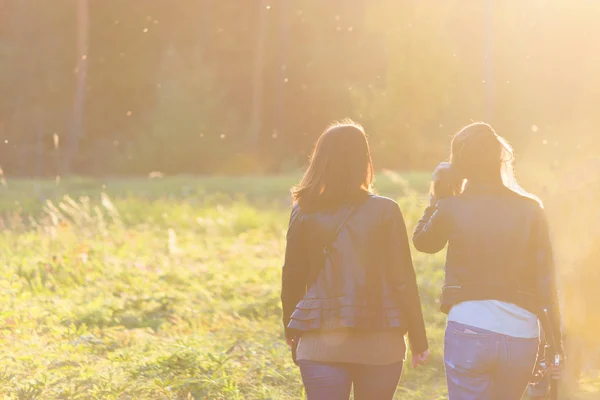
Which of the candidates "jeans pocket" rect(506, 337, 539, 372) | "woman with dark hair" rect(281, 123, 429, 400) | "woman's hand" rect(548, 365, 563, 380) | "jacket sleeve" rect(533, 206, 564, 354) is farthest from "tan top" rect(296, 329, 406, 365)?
"woman's hand" rect(548, 365, 563, 380)

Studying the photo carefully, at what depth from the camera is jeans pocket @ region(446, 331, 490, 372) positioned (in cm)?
421

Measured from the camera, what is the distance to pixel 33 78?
156ft

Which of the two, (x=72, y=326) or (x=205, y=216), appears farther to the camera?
(x=205, y=216)

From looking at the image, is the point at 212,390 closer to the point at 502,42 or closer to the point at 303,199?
the point at 303,199

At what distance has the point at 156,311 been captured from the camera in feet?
34.3

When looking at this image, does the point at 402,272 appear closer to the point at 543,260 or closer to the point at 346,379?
the point at 346,379

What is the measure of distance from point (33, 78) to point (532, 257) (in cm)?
4641

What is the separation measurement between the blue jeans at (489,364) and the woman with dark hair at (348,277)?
1.13ft

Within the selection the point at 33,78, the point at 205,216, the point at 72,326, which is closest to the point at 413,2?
the point at 33,78

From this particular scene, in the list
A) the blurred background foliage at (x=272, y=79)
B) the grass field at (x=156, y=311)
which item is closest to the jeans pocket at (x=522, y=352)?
the grass field at (x=156, y=311)

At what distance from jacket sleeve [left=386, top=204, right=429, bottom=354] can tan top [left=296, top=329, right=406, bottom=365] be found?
0.46ft

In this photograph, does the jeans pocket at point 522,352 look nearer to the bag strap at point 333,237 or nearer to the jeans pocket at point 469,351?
the jeans pocket at point 469,351

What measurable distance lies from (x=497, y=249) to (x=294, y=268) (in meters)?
0.98

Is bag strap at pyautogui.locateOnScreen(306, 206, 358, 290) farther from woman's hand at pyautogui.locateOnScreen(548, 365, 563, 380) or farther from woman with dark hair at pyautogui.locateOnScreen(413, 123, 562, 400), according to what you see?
woman's hand at pyautogui.locateOnScreen(548, 365, 563, 380)
